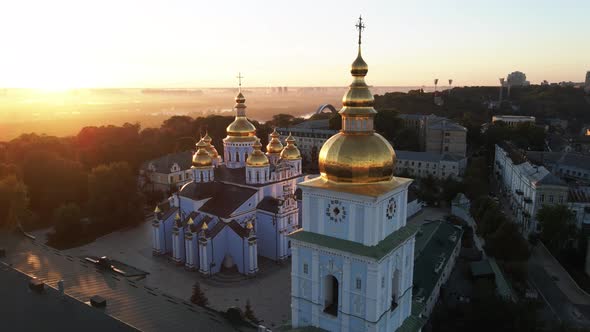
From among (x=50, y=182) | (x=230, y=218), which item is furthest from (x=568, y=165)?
(x=50, y=182)

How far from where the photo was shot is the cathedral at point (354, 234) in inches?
361

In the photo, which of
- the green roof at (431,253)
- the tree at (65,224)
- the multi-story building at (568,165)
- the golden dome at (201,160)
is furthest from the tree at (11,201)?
the multi-story building at (568,165)

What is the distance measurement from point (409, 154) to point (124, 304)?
36.5m

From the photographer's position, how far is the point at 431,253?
22188mm

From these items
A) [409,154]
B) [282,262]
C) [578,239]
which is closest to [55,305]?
[282,262]

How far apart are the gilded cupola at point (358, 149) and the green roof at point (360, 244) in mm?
1312

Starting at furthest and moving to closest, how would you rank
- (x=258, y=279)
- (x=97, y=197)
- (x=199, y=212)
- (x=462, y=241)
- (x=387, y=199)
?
1. (x=97, y=197)
2. (x=462, y=241)
3. (x=199, y=212)
4. (x=258, y=279)
5. (x=387, y=199)

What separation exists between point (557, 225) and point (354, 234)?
20.9 meters

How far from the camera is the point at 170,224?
26.6 m

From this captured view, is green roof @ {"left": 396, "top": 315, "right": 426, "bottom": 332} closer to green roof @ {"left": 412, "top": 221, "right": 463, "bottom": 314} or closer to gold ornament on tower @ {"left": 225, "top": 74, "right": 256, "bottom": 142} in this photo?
green roof @ {"left": 412, "top": 221, "right": 463, "bottom": 314}

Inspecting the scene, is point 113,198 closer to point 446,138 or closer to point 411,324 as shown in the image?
point 411,324

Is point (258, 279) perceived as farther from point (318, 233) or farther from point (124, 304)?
point (318, 233)

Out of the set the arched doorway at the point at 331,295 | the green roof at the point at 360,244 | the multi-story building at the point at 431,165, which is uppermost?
the green roof at the point at 360,244

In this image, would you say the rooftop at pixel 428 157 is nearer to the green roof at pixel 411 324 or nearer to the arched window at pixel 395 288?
the green roof at pixel 411 324
